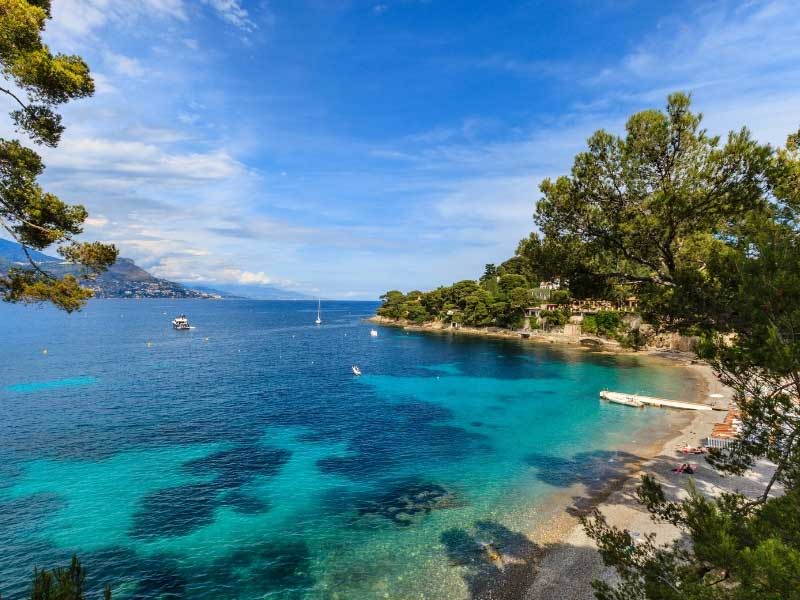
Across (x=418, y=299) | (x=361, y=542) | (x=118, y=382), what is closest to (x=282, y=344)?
(x=118, y=382)

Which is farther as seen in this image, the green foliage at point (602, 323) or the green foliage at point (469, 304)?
the green foliage at point (469, 304)

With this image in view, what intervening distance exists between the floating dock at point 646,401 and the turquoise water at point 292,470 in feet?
6.22

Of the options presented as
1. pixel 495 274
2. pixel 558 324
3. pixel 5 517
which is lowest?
pixel 5 517

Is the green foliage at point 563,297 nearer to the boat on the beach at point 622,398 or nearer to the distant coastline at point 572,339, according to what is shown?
the boat on the beach at point 622,398

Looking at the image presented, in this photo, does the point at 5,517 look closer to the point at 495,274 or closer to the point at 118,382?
the point at 118,382

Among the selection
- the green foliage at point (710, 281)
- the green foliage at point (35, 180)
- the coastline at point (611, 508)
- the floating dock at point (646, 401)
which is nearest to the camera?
the green foliage at point (710, 281)

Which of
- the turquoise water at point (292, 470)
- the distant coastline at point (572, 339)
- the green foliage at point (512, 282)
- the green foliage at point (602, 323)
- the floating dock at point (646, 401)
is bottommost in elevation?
the turquoise water at point (292, 470)

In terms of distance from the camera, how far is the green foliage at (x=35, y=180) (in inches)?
471

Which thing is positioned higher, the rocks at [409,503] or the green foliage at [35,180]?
the green foliage at [35,180]

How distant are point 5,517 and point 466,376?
53.4 m

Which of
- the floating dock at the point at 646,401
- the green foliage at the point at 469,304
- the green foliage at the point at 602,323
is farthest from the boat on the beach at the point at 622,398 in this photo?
the green foliage at the point at 469,304

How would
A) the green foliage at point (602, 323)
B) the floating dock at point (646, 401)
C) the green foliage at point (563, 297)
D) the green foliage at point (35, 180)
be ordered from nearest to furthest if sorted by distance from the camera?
1. the green foliage at point (35, 180)
2. the green foliage at point (563, 297)
3. the floating dock at point (646, 401)
4. the green foliage at point (602, 323)

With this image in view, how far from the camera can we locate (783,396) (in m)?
7.78

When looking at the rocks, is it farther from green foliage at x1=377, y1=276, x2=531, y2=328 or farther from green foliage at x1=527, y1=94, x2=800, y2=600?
green foliage at x1=377, y1=276, x2=531, y2=328
